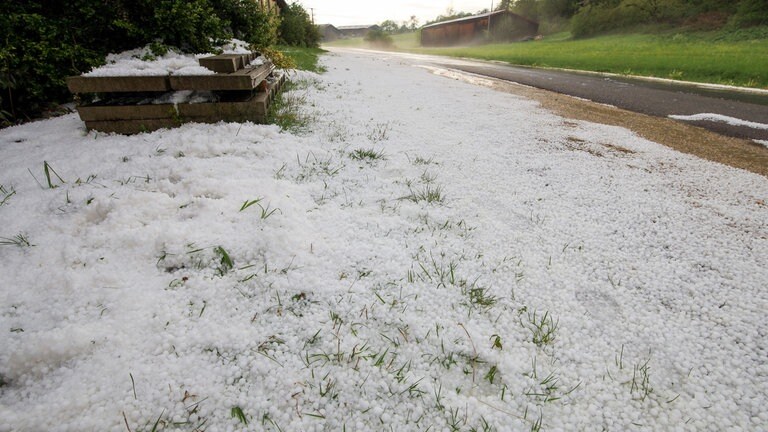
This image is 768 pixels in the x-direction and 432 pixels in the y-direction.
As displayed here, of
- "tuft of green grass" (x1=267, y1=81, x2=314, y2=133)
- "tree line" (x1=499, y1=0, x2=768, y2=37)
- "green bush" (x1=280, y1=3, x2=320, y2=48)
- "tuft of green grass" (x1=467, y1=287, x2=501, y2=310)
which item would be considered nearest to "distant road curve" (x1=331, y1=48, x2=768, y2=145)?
"tuft of green grass" (x1=467, y1=287, x2=501, y2=310)

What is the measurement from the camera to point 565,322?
5.21ft

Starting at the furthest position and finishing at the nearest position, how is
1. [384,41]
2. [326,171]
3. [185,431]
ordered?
[384,41]
[326,171]
[185,431]

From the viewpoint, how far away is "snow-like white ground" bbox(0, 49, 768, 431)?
120 cm

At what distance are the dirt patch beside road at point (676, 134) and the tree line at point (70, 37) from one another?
17.5 feet

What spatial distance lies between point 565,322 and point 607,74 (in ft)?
47.1

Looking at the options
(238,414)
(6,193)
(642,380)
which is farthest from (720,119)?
(6,193)

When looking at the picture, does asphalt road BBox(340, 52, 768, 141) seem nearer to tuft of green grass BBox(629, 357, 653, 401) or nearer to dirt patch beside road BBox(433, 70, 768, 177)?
dirt patch beside road BBox(433, 70, 768, 177)

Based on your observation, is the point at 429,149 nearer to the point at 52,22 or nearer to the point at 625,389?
the point at 625,389

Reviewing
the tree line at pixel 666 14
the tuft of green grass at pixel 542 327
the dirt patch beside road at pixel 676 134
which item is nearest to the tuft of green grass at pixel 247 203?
the tuft of green grass at pixel 542 327

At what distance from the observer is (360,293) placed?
65.6 inches

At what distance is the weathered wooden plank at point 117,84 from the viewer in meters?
3.06

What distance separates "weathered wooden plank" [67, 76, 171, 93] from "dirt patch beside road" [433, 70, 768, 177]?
534cm

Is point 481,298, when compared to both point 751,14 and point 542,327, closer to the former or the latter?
point 542,327

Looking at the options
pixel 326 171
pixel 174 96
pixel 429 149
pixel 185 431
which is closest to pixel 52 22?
pixel 174 96
